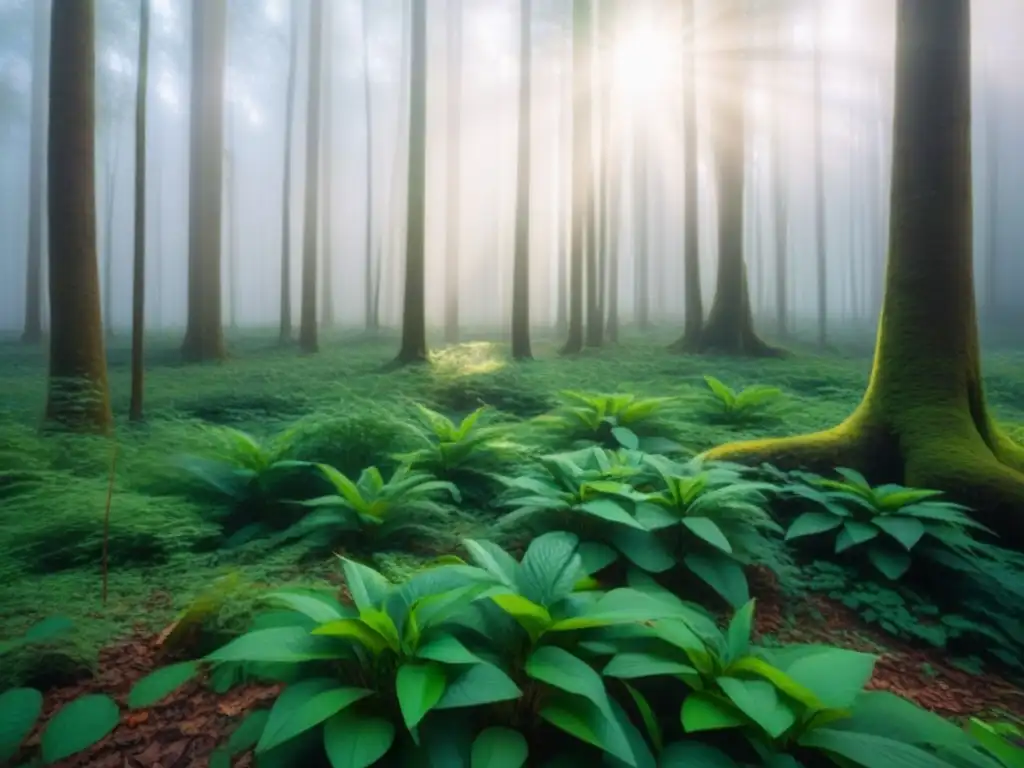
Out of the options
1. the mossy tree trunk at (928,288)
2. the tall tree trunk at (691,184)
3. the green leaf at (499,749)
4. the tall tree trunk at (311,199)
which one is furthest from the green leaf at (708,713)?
the tall tree trunk at (311,199)

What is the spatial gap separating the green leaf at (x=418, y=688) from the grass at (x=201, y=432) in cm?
137

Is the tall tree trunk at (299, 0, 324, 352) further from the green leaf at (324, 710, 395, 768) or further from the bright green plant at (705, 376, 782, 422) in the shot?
the green leaf at (324, 710, 395, 768)

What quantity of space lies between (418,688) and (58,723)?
3.70 feet

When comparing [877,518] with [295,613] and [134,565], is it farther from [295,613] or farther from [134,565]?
[134,565]

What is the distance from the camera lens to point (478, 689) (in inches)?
69.8

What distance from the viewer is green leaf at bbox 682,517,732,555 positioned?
2910mm

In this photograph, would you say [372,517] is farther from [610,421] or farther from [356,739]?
[610,421]

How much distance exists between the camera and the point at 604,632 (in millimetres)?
2170

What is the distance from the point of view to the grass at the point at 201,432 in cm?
312

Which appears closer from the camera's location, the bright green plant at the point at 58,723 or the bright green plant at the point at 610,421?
the bright green plant at the point at 58,723

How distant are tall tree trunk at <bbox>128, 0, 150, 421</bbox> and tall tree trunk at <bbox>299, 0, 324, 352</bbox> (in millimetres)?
8909

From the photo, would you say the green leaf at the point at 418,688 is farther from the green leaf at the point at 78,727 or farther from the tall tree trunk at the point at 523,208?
the tall tree trunk at the point at 523,208

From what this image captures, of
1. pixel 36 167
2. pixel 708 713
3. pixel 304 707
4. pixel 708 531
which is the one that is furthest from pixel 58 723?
pixel 36 167

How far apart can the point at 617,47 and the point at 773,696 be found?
56.1ft
